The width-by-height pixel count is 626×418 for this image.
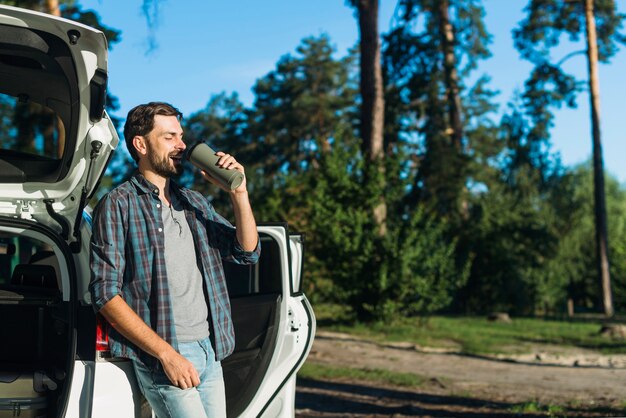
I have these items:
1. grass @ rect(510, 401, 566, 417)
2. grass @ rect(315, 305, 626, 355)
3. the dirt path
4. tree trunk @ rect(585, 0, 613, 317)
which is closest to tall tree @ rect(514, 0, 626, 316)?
tree trunk @ rect(585, 0, 613, 317)

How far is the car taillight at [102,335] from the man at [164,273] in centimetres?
23

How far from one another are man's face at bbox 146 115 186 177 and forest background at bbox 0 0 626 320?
857cm

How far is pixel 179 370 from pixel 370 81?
17.0 meters

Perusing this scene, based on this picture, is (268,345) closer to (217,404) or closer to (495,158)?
(217,404)

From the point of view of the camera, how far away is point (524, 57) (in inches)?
1142

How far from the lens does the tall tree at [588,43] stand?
27.9m

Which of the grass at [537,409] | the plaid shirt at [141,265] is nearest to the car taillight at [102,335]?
the plaid shirt at [141,265]

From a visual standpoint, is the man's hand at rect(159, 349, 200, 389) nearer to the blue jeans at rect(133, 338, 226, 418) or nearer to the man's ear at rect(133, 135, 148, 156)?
the blue jeans at rect(133, 338, 226, 418)

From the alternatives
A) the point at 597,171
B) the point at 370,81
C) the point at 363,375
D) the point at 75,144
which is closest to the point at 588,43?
the point at 597,171

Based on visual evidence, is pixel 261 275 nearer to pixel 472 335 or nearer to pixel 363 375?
pixel 363 375

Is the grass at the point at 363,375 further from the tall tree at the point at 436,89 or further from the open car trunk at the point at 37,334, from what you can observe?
the tall tree at the point at 436,89

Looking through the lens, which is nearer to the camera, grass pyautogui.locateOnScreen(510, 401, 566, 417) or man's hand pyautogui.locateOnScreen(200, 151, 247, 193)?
man's hand pyautogui.locateOnScreen(200, 151, 247, 193)

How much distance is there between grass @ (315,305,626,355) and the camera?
15.3 m

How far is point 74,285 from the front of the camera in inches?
131
